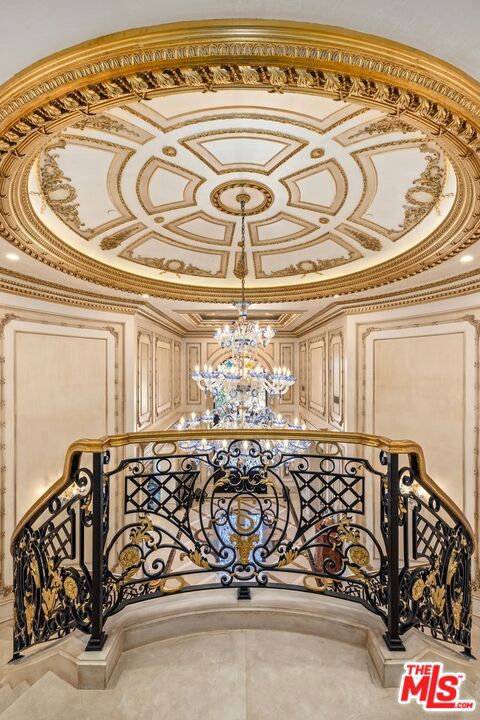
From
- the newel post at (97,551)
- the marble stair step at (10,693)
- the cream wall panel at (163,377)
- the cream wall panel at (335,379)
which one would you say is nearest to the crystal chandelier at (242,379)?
the newel post at (97,551)

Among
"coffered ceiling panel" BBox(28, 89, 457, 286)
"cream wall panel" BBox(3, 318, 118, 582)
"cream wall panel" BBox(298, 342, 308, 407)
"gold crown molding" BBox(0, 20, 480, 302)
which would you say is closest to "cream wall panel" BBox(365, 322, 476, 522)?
"coffered ceiling panel" BBox(28, 89, 457, 286)

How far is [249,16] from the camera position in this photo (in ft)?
4.66

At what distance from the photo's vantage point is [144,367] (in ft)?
23.5

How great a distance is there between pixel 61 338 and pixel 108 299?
3.44ft

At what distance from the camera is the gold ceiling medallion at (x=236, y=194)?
3217 mm

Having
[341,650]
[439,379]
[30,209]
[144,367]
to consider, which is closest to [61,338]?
[144,367]

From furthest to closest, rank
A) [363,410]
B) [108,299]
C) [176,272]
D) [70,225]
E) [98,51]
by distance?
[363,410]
[108,299]
[176,272]
[70,225]
[98,51]

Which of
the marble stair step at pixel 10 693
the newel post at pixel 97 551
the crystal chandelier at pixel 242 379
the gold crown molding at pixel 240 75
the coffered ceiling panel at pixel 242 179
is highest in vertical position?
the coffered ceiling panel at pixel 242 179

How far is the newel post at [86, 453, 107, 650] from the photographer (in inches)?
69.7

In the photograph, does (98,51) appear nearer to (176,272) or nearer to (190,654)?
(190,654)

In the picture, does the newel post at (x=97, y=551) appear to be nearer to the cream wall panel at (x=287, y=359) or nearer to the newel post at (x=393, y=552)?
the newel post at (x=393, y=552)

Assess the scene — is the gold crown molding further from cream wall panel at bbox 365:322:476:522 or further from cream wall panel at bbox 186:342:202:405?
cream wall panel at bbox 186:342:202:405

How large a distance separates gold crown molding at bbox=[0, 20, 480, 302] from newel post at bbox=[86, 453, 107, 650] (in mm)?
1925

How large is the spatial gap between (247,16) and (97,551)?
2.72 m
